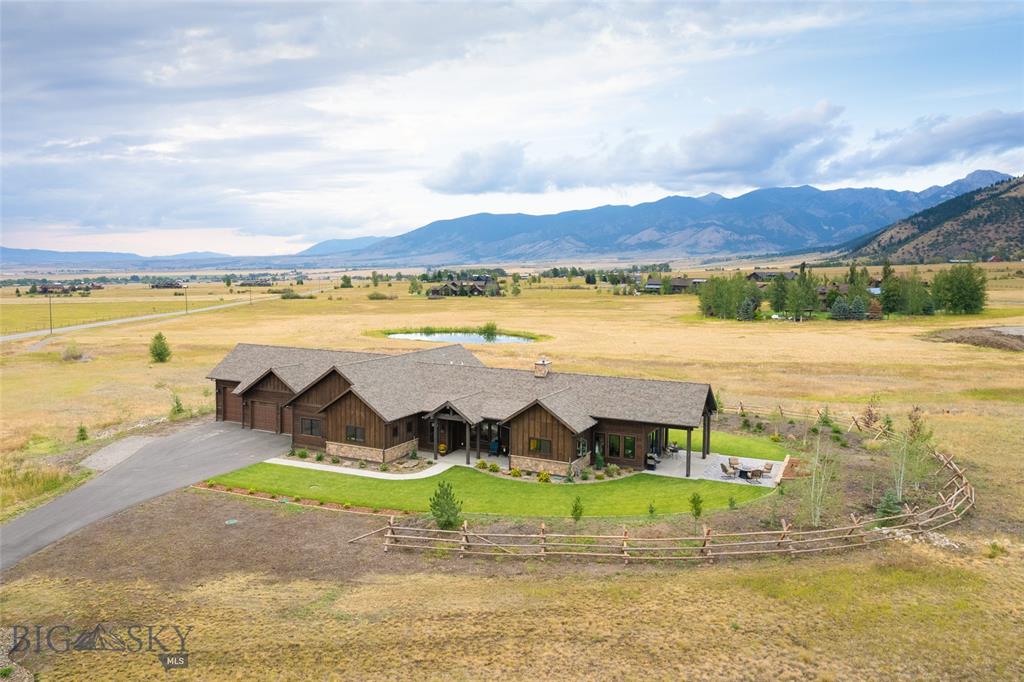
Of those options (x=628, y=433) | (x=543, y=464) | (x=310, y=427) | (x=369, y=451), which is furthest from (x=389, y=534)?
(x=310, y=427)

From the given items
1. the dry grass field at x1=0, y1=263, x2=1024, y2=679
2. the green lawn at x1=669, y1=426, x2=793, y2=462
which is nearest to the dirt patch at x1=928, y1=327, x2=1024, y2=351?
the dry grass field at x1=0, y1=263, x2=1024, y2=679

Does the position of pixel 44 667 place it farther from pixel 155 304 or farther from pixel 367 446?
pixel 155 304

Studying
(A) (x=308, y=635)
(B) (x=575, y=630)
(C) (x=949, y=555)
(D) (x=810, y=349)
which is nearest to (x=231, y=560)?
(A) (x=308, y=635)

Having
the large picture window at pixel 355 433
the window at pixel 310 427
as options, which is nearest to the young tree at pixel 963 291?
the large picture window at pixel 355 433

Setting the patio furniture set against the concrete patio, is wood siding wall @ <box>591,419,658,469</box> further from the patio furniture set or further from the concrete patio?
the patio furniture set

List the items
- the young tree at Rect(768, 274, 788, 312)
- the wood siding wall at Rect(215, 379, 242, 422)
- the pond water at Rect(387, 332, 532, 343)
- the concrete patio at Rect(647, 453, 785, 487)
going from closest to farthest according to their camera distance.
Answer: the concrete patio at Rect(647, 453, 785, 487)
the wood siding wall at Rect(215, 379, 242, 422)
the pond water at Rect(387, 332, 532, 343)
the young tree at Rect(768, 274, 788, 312)
